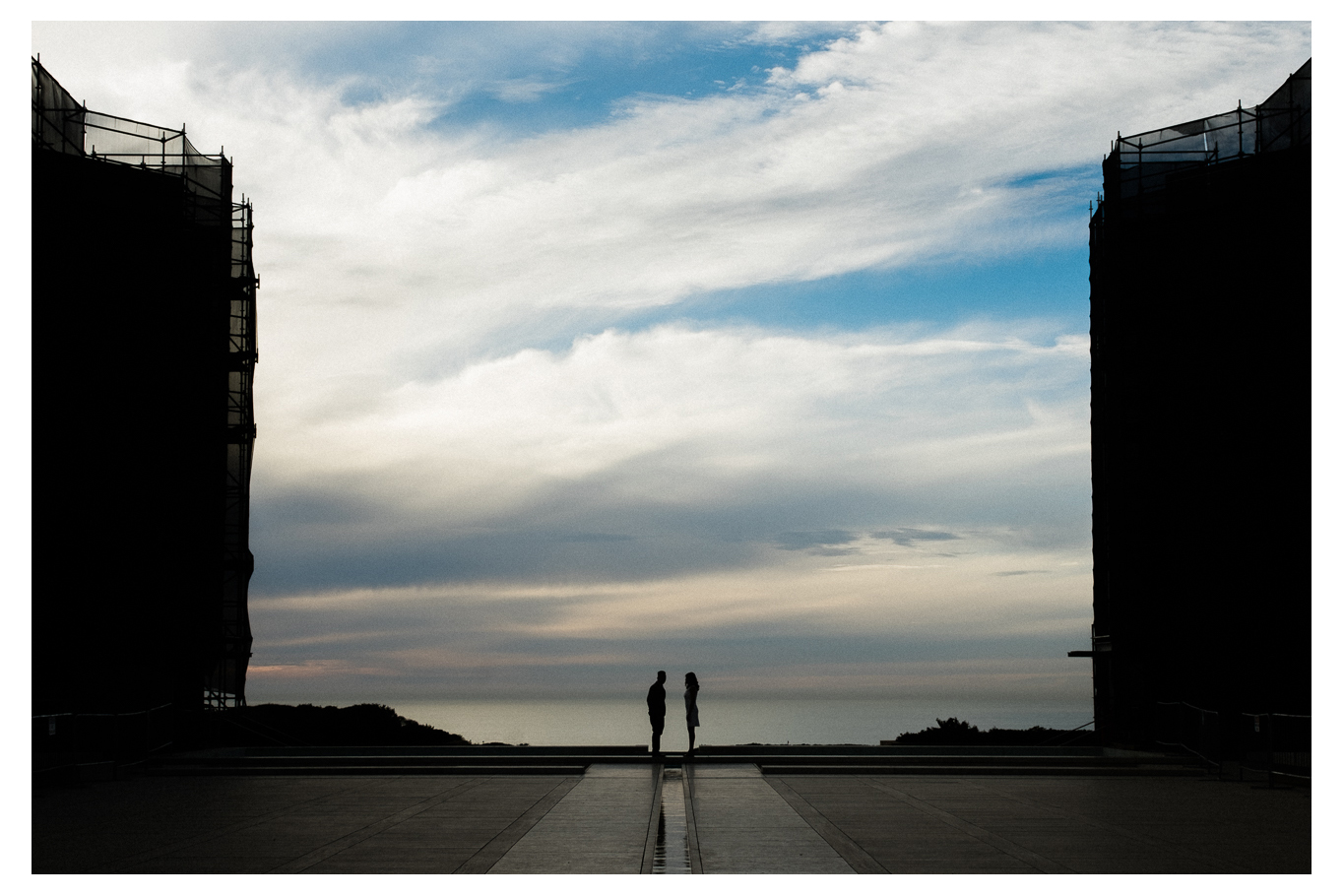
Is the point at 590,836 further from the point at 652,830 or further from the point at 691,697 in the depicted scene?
the point at 691,697

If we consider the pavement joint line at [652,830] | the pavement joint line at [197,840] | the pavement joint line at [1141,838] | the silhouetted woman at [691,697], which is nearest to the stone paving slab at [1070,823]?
the pavement joint line at [1141,838]

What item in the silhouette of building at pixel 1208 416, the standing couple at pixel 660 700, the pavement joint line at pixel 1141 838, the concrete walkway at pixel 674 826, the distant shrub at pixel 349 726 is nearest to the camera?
the pavement joint line at pixel 1141 838

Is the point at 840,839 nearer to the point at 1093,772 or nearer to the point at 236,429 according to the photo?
the point at 1093,772

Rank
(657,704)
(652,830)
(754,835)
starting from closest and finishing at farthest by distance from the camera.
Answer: (754,835) → (652,830) → (657,704)

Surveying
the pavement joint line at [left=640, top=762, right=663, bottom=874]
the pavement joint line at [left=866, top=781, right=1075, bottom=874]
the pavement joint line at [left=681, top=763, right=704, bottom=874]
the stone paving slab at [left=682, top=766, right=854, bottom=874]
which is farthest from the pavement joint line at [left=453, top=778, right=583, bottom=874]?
the pavement joint line at [left=866, top=781, right=1075, bottom=874]

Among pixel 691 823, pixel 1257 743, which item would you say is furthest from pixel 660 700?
pixel 691 823

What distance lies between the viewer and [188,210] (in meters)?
32.6

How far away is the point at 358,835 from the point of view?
1322 centimetres

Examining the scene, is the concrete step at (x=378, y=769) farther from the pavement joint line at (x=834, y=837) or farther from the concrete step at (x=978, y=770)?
the pavement joint line at (x=834, y=837)

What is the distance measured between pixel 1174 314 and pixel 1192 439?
9.28 ft

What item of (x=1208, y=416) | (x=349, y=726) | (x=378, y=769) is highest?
(x=1208, y=416)

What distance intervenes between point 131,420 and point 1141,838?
2485 centimetres

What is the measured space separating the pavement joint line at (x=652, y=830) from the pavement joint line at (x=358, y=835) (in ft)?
8.85

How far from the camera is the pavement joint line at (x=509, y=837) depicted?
36.5 feet
